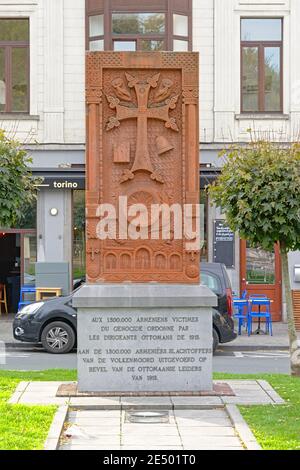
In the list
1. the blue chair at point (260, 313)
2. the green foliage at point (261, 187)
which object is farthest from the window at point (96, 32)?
the green foliage at point (261, 187)

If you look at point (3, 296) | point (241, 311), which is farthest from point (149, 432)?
point (3, 296)

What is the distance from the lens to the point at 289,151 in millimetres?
14523

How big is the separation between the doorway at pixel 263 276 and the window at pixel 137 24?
19.1 ft

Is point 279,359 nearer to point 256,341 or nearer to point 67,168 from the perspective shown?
point 256,341

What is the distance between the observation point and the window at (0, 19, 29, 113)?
83.8 ft

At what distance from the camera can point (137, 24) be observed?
25234mm

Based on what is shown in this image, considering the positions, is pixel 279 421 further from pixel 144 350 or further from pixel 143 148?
pixel 143 148

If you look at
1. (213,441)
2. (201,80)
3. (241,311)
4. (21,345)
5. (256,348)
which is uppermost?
(201,80)

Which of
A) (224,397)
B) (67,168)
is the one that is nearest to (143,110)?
(224,397)

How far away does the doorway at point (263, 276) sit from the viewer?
25859 millimetres

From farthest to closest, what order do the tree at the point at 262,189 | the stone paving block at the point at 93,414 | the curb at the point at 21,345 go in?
the curb at the point at 21,345, the tree at the point at 262,189, the stone paving block at the point at 93,414


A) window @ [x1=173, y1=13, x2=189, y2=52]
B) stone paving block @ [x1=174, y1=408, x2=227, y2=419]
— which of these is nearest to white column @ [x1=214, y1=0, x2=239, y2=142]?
window @ [x1=173, y1=13, x2=189, y2=52]

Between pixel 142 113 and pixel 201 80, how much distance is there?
1363 centimetres

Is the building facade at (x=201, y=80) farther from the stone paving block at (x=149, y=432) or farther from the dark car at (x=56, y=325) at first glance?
the stone paving block at (x=149, y=432)
